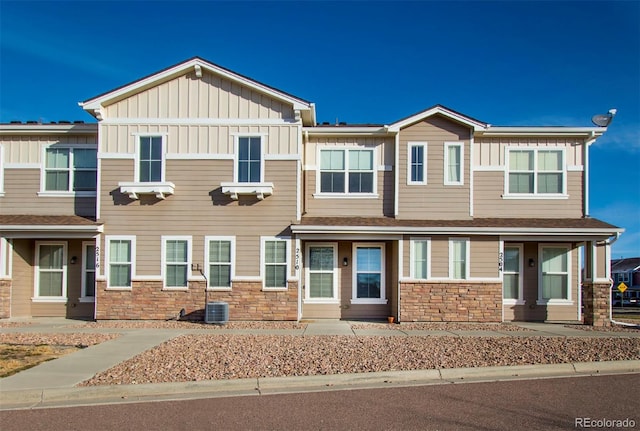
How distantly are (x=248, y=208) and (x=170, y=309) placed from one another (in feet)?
12.0

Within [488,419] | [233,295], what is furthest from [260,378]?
[233,295]

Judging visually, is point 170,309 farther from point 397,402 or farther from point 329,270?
point 397,402

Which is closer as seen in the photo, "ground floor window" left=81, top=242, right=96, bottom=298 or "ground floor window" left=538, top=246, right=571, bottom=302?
"ground floor window" left=81, top=242, right=96, bottom=298

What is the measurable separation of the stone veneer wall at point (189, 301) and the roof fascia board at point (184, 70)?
5.14 m

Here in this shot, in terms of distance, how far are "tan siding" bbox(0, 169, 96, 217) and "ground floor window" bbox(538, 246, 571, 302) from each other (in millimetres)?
14025

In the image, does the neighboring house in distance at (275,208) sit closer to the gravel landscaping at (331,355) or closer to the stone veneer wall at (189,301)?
the stone veneer wall at (189,301)

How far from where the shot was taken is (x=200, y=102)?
56.5ft

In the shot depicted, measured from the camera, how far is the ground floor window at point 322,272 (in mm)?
18250

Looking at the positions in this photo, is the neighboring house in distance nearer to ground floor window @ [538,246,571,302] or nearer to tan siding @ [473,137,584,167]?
tan siding @ [473,137,584,167]

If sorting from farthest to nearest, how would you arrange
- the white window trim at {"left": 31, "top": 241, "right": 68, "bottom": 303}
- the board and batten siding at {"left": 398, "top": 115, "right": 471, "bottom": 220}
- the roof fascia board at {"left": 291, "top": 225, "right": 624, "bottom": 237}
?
the white window trim at {"left": 31, "top": 241, "right": 68, "bottom": 303} → the board and batten siding at {"left": 398, "top": 115, "right": 471, "bottom": 220} → the roof fascia board at {"left": 291, "top": 225, "right": 624, "bottom": 237}

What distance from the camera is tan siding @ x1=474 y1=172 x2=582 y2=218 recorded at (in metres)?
18.1
